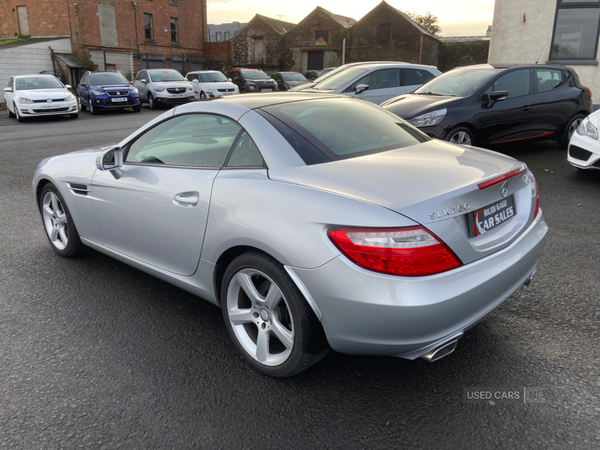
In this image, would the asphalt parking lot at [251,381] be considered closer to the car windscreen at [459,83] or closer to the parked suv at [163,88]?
the car windscreen at [459,83]

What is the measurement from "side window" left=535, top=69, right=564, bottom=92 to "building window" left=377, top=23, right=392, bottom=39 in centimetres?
3669

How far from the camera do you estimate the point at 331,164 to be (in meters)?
2.71

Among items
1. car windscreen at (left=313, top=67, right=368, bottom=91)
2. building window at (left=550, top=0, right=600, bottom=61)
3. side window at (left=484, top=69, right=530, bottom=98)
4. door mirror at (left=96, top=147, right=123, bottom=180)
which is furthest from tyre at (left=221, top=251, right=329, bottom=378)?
building window at (left=550, top=0, right=600, bottom=61)

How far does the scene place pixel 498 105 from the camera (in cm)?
794

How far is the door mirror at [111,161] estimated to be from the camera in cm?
348

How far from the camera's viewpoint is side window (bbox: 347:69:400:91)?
425 inches

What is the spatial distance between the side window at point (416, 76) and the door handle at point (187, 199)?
928cm

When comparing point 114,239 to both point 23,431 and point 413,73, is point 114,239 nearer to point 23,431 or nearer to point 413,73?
point 23,431

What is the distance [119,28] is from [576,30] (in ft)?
103

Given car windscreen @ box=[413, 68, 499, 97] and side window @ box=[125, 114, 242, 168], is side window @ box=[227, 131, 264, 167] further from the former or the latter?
car windscreen @ box=[413, 68, 499, 97]

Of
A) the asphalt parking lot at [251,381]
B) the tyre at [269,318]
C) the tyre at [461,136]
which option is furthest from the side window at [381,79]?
the tyre at [269,318]

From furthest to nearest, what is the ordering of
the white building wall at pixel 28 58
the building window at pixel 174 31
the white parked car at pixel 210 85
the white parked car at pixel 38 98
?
1. the building window at pixel 174 31
2. the white building wall at pixel 28 58
3. the white parked car at pixel 210 85
4. the white parked car at pixel 38 98

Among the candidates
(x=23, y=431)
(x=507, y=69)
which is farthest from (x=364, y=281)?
(x=507, y=69)

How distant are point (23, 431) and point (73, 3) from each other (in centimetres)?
3715
